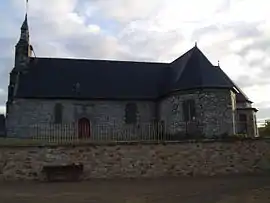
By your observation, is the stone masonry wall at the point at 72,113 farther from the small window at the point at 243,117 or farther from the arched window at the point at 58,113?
the small window at the point at 243,117

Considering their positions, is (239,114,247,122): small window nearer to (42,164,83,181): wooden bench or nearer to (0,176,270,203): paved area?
(0,176,270,203): paved area

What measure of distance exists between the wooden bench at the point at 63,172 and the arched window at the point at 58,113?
10.5 m

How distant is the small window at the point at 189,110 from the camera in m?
25.3

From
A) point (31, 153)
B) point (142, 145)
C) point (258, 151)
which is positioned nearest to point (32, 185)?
point (31, 153)

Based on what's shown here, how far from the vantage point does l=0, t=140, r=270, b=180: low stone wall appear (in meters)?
17.0

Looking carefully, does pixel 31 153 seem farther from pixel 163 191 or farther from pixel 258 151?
pixel 258 151

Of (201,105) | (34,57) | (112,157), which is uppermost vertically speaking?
(34,57)

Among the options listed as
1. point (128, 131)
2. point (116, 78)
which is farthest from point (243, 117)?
point (116, 78)

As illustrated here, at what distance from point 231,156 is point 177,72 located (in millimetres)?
12215

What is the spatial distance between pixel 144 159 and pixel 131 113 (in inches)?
452

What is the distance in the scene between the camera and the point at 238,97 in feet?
106

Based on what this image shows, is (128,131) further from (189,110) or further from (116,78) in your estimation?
(189,110)

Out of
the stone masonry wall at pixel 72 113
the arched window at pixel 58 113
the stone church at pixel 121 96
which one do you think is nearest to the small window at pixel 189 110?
the stone church at pixel 121 96

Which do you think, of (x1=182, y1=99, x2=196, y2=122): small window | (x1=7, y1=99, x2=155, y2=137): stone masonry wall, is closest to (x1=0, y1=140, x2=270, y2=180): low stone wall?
(x1=182, y1=99, x2=196, y2=122): small window
